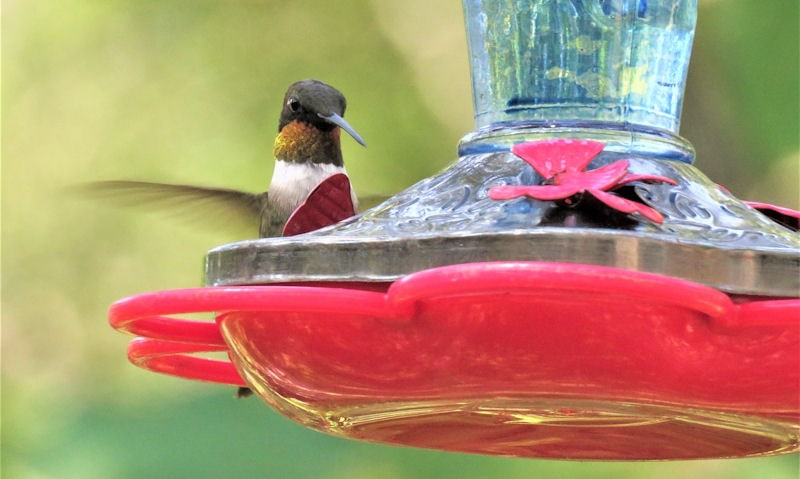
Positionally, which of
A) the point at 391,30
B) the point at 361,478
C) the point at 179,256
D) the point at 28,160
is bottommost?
the point at 361,478

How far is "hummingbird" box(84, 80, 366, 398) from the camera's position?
3.20m

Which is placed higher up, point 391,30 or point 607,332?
point 391,30

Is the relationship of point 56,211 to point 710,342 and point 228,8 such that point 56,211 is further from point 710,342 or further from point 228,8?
point 710,342

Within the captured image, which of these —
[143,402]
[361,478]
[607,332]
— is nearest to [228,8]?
[143,402]

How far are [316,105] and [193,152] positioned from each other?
1125 mm

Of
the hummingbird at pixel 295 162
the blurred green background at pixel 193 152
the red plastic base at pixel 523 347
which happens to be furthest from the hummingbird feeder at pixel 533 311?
the blurred green background at pixel 193 152

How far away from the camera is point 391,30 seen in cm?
447

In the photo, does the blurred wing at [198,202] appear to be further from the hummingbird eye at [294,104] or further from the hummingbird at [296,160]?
the hummingbird eye at [294,104]

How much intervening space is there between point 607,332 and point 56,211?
337 cm

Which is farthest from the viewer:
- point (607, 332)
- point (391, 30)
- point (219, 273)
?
point (391, 30)

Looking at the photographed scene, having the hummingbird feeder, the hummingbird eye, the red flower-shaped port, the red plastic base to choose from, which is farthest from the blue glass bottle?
the hummingbird eye

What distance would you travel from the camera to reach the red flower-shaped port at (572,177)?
161 centimetres

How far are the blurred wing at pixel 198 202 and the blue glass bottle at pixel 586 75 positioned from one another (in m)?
1.23

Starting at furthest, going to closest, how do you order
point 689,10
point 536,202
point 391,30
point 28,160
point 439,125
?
point 28,160 < point 391,30 < point 439,125 < point 689,10 < point 536,202
